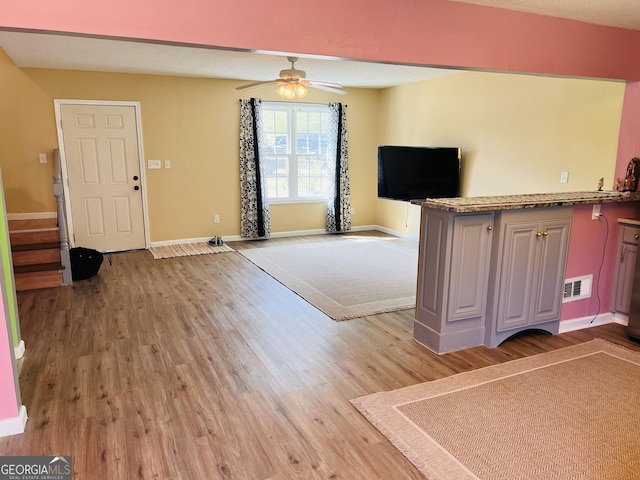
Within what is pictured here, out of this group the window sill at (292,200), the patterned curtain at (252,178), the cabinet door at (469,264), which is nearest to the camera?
the cabinet door at (469,264)

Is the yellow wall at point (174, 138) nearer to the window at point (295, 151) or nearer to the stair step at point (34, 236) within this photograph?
the window at point (295, 151)

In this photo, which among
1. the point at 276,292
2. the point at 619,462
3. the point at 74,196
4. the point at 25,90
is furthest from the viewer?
the point at 74,196

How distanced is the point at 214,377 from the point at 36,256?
329 cm

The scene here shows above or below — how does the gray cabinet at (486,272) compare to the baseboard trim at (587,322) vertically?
above

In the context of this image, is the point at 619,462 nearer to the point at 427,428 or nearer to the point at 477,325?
the point at 427,428

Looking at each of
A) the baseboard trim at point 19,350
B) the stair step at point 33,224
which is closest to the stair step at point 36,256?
the stair step at point 33,224

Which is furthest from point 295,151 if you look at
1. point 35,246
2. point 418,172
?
point 35,246

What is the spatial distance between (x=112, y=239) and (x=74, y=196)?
76 cm

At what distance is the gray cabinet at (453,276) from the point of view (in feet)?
10.5

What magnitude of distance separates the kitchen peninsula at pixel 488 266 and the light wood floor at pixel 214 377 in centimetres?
18

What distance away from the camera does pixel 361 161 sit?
8.07 metres

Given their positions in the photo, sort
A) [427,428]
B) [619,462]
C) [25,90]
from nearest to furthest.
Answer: [619,462] < [427,428] < [25,90]

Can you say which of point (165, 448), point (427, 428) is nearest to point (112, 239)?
point (165, 448)

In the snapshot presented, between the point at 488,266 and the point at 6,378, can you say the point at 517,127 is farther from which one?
the point at 6,378
